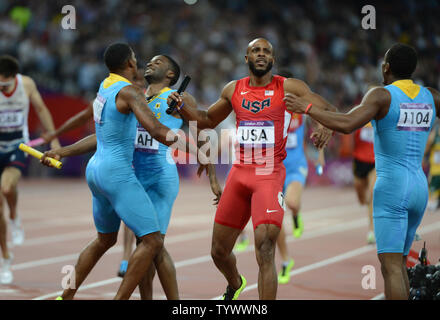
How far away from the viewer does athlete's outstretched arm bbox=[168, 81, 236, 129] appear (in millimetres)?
7000

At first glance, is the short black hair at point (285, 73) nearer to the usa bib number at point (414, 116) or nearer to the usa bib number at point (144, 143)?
the usa bib number at point (144, 143)

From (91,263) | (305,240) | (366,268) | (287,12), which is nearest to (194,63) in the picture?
(287,12)

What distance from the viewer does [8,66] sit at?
9.89 metres

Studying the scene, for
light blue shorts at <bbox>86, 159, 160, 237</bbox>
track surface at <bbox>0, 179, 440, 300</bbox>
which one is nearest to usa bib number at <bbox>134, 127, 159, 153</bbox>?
light blue shorts at <bbox>86, 159, 160, 237</bbox>

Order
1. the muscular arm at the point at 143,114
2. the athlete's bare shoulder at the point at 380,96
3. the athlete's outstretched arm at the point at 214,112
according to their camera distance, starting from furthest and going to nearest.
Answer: the athlete's outstretched arm at the point at 214,112 < the muscular arm at the point at 143,114 < the athlete's bare shoulder at the point at 380,96

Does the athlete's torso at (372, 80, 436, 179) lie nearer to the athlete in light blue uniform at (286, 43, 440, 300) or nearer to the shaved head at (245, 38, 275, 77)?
the athlete in light blue uniform at (286, 43, 440, 300)

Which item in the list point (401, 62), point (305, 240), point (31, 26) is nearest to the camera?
point (401, 62)

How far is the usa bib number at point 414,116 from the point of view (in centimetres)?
605

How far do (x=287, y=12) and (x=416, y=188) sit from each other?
22.6 meters

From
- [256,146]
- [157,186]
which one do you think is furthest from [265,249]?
[157,186]

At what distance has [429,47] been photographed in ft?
56.4

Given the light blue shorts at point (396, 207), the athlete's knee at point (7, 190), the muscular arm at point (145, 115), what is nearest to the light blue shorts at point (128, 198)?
the muscular arm at point (145, 115)

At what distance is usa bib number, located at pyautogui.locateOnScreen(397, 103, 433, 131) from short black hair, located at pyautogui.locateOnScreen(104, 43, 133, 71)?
2.51 m
